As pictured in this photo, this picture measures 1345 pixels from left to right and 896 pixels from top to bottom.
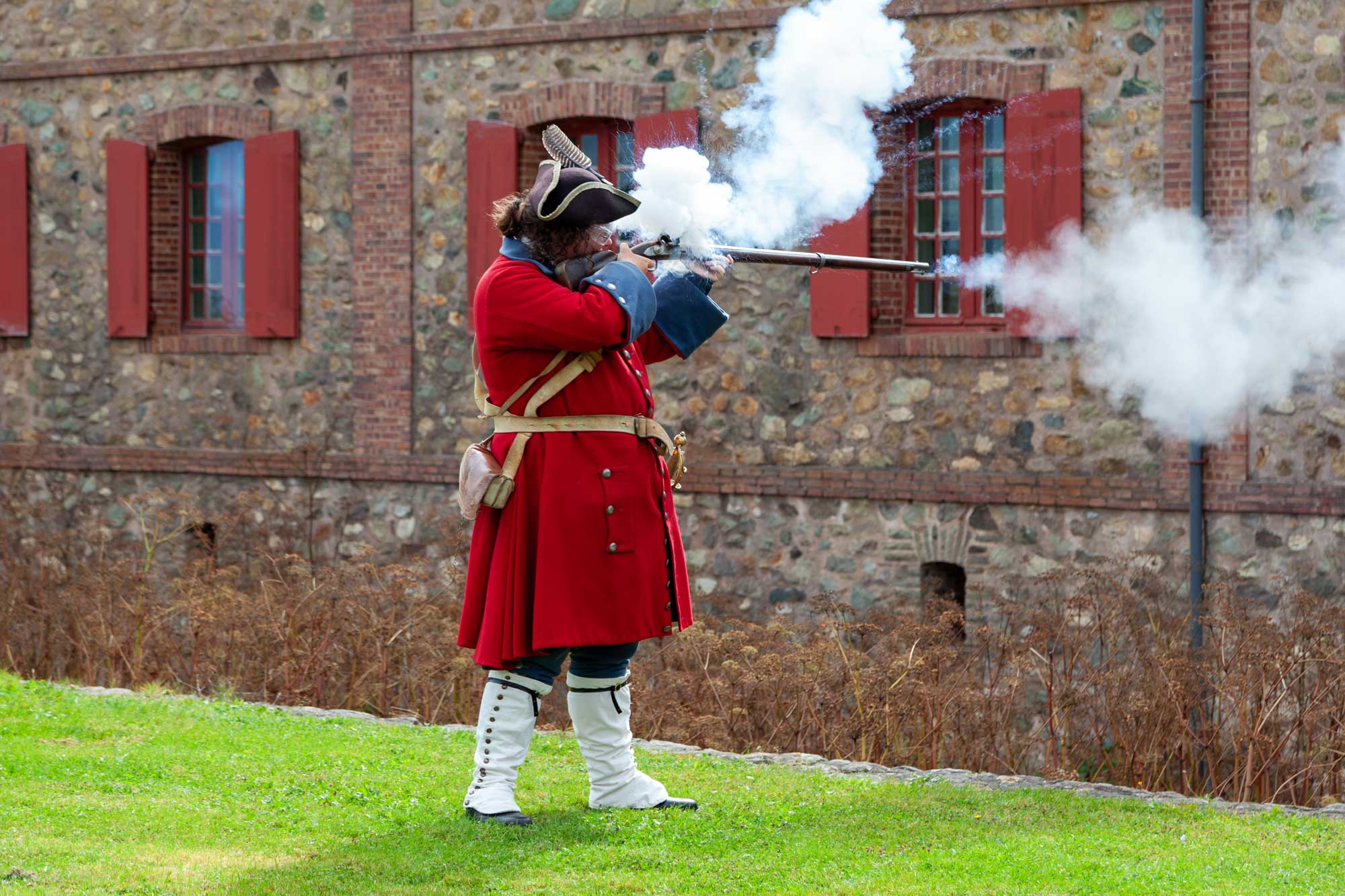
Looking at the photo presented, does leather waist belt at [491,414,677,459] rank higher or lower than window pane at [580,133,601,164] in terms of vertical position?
lower

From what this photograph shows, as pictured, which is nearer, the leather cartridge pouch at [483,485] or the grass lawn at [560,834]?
the grass lawn at [560,834]

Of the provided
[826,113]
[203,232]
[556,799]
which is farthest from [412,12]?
[556,799]

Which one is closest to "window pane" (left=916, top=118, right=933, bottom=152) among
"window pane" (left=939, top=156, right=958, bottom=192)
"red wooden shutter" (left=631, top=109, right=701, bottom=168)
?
"window pane" (left=939, top=156, right=958, bottom=192)

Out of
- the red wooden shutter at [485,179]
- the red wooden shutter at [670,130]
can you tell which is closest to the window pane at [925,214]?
the red wooden shutter at [670,130]

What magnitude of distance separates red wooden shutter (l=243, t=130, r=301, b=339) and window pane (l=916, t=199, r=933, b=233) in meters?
5.02

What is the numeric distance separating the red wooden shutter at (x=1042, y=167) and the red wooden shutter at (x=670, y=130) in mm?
2142

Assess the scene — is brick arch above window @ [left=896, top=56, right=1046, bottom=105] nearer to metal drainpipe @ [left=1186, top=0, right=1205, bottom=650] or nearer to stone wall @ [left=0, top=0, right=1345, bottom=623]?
stone wall @ [left=0, top=0, right=1345, bottom=623]

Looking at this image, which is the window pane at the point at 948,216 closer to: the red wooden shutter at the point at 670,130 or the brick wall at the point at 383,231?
the red wooden shutter at the point at 670,130

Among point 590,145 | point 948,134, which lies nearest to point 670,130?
point 590,145

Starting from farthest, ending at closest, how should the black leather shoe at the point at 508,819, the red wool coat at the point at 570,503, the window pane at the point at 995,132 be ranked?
the window pane at the point at 995,132
the black leather shoe at the point at 508,819
the red wool coat at the point at 570,503

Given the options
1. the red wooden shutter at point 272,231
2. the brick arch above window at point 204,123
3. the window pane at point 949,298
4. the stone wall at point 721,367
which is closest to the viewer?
the stone wall at point 721,367

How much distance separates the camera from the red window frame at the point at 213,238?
14.2 metres

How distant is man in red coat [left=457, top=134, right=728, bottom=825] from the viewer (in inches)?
199

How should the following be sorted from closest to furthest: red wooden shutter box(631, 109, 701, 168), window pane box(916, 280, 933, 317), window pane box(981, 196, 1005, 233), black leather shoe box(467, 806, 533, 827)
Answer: black leather shoe box(467, 806, 533, 827) → window pane box(981, 196, 1005, 233) → window pane box(916, 280, 933, 317) → red wooden shutter box(631, 109, 701, 168)
